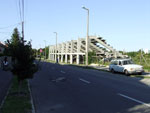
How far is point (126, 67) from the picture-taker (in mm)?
20625

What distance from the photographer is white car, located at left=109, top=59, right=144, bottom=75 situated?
66.1 feet

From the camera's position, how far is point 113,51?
1826 inches

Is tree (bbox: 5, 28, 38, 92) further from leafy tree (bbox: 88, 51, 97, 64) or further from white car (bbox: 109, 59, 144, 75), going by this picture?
leafy tree (bbox: 88, 51, 97, 64)

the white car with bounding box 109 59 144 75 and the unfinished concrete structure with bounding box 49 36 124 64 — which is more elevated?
the unfinished concrete structure with bounding box 49 36 124 64

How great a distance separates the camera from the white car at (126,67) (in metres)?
20.2

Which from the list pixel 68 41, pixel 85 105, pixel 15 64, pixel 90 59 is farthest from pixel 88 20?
pixel 68 41

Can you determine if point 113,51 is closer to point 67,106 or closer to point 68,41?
point 68,41

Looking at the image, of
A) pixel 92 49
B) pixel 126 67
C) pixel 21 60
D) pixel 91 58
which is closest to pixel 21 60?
pixel 21 60

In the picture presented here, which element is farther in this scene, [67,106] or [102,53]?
[102,53]

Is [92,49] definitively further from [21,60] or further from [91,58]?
[21,60]

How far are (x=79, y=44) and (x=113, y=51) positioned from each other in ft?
42.9

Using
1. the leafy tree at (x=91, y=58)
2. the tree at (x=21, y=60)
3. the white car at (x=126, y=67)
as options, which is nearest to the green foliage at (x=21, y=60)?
the tree at (x=21, y=60)

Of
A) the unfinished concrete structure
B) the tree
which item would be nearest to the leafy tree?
the unfinished concrete structure

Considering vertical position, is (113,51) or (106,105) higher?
(113,51)
